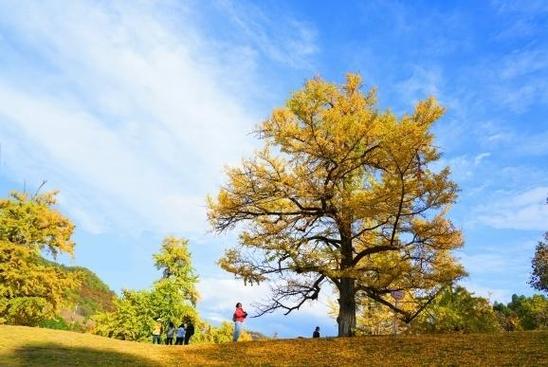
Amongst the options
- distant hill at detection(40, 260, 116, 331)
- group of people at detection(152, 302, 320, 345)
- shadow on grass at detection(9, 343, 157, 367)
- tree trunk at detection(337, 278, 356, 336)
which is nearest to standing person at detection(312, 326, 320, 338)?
group of people at detection(152, 302, 320, 345)

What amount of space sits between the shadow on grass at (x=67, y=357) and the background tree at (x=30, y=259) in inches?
512

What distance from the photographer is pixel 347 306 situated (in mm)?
21312

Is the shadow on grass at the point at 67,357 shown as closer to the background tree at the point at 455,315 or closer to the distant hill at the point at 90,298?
the background tree at the point at 455,315

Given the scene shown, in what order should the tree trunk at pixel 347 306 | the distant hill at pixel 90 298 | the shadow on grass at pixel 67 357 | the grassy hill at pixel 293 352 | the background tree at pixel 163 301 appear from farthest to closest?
the distant hill at pixel 90 298, the background tree at pixel 163 301, the tree trunk at pixel 347 306, the shadow on grass at pixel 67 357, the grassy hill at pixel 293 352

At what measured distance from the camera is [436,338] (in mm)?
17172

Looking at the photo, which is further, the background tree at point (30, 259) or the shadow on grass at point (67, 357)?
the background tree at point (30, 259)

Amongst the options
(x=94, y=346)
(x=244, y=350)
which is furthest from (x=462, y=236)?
(x=94, y=346)

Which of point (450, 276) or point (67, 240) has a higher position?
point (67, 240)

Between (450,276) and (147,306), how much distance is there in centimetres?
2294

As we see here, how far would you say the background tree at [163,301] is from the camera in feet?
118

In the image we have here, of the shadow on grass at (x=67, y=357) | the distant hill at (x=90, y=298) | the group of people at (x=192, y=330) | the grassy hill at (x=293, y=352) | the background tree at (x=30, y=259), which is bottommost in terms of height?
the shadow on grass at (x=67, y=357)

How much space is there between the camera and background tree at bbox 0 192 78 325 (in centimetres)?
2948

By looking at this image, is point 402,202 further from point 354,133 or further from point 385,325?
point 385,325

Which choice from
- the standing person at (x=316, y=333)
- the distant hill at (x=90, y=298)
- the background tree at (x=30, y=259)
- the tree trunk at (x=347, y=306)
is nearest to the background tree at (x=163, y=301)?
the background tree at (x=30, y=259)
